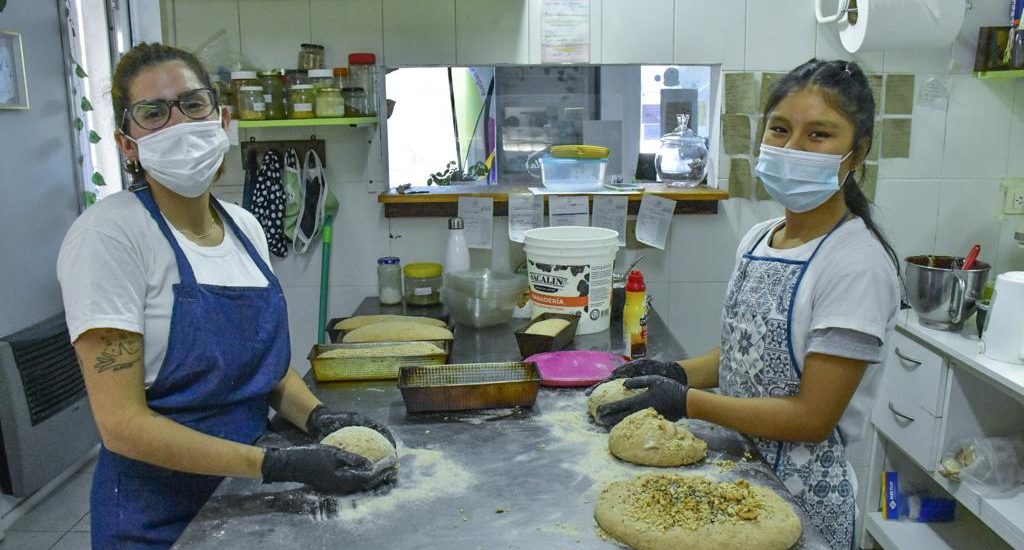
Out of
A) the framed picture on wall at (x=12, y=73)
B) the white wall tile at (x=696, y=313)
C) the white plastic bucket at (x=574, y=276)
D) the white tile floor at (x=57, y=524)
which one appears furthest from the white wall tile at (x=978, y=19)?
the white tile floor at (x=57, y=524)

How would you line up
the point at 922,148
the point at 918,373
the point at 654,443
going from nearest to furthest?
the point at 654,443, the point at 918,373, the point at 922,148

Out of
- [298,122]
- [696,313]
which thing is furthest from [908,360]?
[298,122]

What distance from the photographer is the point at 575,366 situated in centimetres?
193

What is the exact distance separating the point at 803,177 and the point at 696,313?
5.01ft

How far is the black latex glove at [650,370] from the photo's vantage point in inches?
Answer: 67.8

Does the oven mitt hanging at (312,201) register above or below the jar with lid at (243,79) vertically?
below

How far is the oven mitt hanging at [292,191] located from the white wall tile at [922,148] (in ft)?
7.03

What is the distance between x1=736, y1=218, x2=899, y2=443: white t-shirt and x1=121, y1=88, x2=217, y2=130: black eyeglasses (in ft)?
4.03

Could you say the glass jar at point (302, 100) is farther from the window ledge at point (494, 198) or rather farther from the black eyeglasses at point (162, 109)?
the black eyeglasses at point (162, 109)

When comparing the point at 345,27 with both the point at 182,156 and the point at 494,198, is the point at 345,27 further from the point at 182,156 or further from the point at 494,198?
the point at 182,156

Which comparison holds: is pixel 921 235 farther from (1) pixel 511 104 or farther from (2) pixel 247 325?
(2) pixel 247 325

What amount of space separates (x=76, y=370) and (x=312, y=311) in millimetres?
972

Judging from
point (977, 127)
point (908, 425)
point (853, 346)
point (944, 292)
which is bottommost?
point (908, 425)

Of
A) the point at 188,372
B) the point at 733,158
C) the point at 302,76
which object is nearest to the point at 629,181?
the point at 733,158
